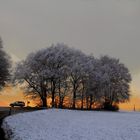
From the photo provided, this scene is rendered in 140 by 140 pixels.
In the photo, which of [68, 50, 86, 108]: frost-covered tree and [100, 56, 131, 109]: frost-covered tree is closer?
[68, 50, 86, 108]: frost-covered tree

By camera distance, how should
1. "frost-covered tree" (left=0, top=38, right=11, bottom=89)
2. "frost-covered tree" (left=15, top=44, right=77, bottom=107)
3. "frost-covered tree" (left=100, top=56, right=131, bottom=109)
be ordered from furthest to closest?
"frost-covered tree" (left=100, top=56, right=131, bottom=109) < "frost-covered tree" (left=15, top=44, right=77, bottom=107) < "frost-covered tree" (left=0, top=38, right=11, bottom=89)

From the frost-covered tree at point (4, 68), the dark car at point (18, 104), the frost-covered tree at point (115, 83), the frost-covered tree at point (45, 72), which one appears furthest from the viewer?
the frost-covered tree at point (115, 83)

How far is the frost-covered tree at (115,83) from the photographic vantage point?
108 meters

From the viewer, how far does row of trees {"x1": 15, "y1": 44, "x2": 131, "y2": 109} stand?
99938 millimetres

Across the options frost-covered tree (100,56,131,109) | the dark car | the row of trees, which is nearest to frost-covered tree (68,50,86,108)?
the row of trees

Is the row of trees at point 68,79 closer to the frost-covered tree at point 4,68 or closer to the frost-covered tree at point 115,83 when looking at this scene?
the frost-covered tree at point 115,83

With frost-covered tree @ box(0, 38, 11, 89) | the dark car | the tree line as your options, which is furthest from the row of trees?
frost-covered tree @ box(0, 38, 11, 89)

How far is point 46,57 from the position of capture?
334 feet

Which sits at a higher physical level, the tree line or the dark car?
the tree line

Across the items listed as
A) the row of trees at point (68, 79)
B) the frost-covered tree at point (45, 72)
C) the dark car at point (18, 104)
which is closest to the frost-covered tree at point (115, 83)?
the row of trees at point (68, 79)

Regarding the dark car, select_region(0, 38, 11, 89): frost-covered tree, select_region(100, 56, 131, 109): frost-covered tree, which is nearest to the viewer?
select_region(0, 38, 11, 89): frost-covered tree

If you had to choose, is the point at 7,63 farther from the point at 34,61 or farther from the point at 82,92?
the point at 82,92

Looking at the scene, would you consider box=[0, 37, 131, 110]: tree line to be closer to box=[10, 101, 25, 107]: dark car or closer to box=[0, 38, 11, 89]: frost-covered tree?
box=[10, 101, 25, 107]: dark car

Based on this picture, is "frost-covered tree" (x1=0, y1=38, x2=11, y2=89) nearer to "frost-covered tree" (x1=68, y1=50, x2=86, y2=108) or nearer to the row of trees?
the row of trees
